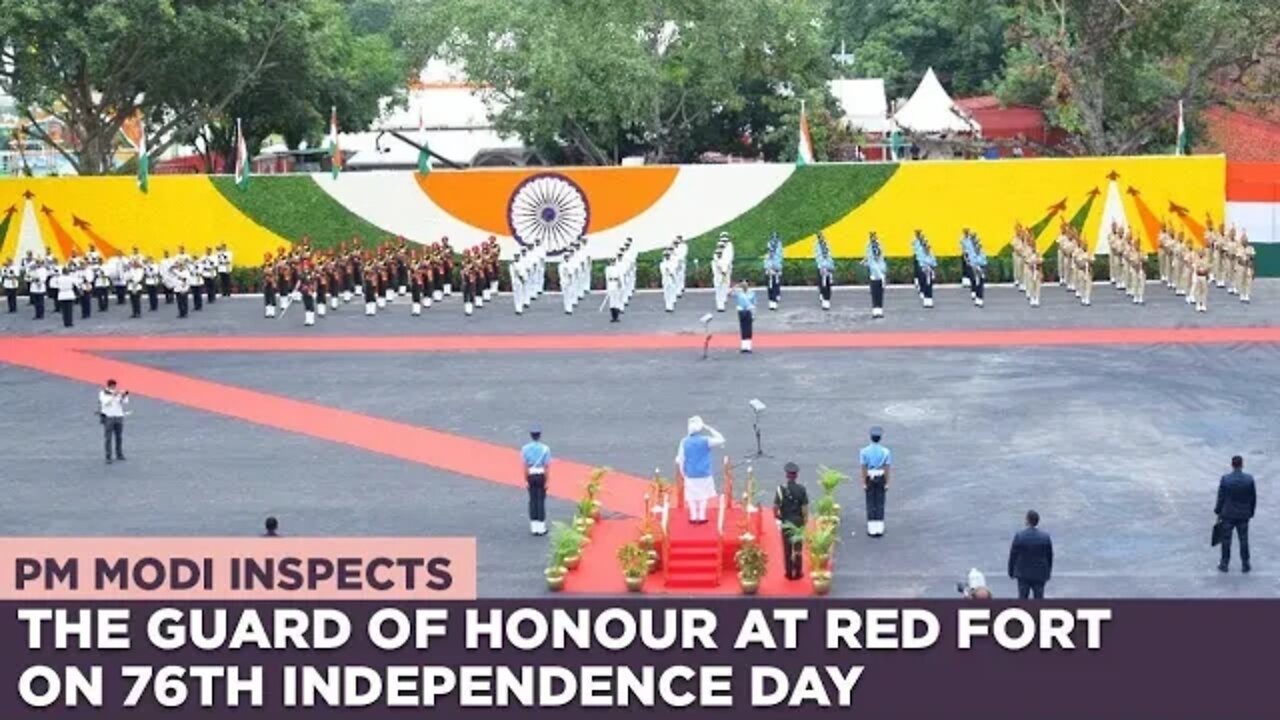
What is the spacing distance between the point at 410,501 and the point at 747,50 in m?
27.4

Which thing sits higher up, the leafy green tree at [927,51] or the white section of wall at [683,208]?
the leafy green tree at [927,51]

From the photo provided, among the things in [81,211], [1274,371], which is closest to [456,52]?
[81,211]

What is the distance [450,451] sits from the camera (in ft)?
83.8

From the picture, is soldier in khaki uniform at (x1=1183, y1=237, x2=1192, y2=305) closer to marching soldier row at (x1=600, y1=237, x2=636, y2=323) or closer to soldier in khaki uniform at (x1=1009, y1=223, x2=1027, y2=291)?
soldier in khaki uniform at (x1=1009, y1=223, x2=1027, y2=291)

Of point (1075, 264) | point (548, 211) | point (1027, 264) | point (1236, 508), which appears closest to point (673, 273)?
point (548, 211)

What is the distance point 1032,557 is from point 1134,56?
33.0 metres

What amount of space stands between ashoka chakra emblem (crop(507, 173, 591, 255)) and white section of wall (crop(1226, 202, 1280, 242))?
13125mm

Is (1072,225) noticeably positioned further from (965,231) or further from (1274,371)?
(1274,371)

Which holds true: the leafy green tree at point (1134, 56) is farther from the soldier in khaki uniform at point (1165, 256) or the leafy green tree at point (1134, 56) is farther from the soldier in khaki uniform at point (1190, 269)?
the soldier in khaki uniform at point (1190, 269)

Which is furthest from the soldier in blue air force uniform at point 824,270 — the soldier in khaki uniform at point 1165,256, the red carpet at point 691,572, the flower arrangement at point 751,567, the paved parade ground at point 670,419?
the flower arrangement at point 751,567

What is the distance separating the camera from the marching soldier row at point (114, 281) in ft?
125

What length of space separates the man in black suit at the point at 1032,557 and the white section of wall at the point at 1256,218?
25206 millimetres

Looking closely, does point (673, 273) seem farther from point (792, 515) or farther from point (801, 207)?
point (792, 515)

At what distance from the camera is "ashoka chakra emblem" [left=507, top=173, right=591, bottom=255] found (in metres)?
41.5
